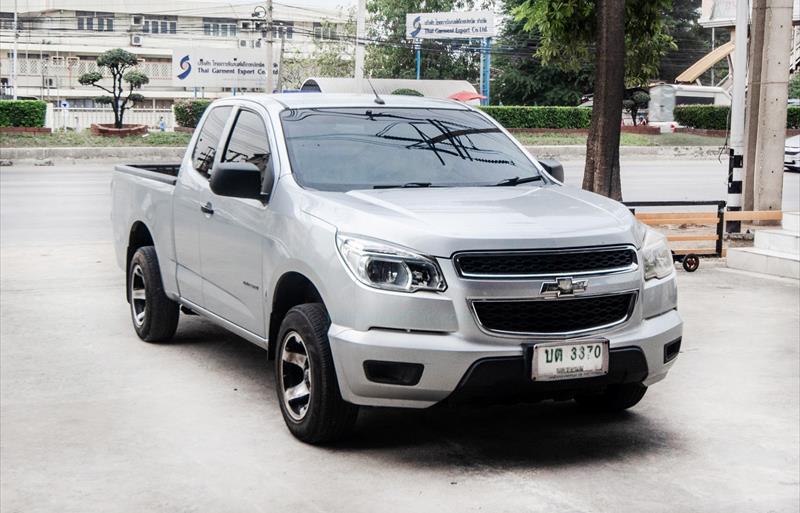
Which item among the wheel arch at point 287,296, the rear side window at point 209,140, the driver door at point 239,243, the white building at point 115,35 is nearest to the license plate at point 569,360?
the wheel arch at point 287,296

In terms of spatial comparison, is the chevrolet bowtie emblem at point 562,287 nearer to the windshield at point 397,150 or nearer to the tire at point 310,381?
the tire at point 310,381

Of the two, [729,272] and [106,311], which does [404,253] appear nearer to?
[106,311]

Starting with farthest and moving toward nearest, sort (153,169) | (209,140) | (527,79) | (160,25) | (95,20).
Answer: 1. (160,25)
2. (95,20)
3. (527,79)
4. (153,169)
5. (209,140)

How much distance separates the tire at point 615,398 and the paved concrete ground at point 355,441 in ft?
0.24

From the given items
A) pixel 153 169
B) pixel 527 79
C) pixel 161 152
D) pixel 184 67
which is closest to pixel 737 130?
pixel 153 169

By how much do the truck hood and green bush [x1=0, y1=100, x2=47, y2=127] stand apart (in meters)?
32.5

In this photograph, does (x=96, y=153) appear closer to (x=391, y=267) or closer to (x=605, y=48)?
(x=605, y=48)

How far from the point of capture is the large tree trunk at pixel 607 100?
1389 centimetres

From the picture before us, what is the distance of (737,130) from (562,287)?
10393 millimetres

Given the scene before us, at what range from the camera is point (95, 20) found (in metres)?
96.9

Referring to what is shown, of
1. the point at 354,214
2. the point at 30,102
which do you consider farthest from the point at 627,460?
the point at 30,102

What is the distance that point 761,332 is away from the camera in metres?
9.05

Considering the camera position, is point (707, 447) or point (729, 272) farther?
point (729, 272)

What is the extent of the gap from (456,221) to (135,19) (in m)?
96.7
